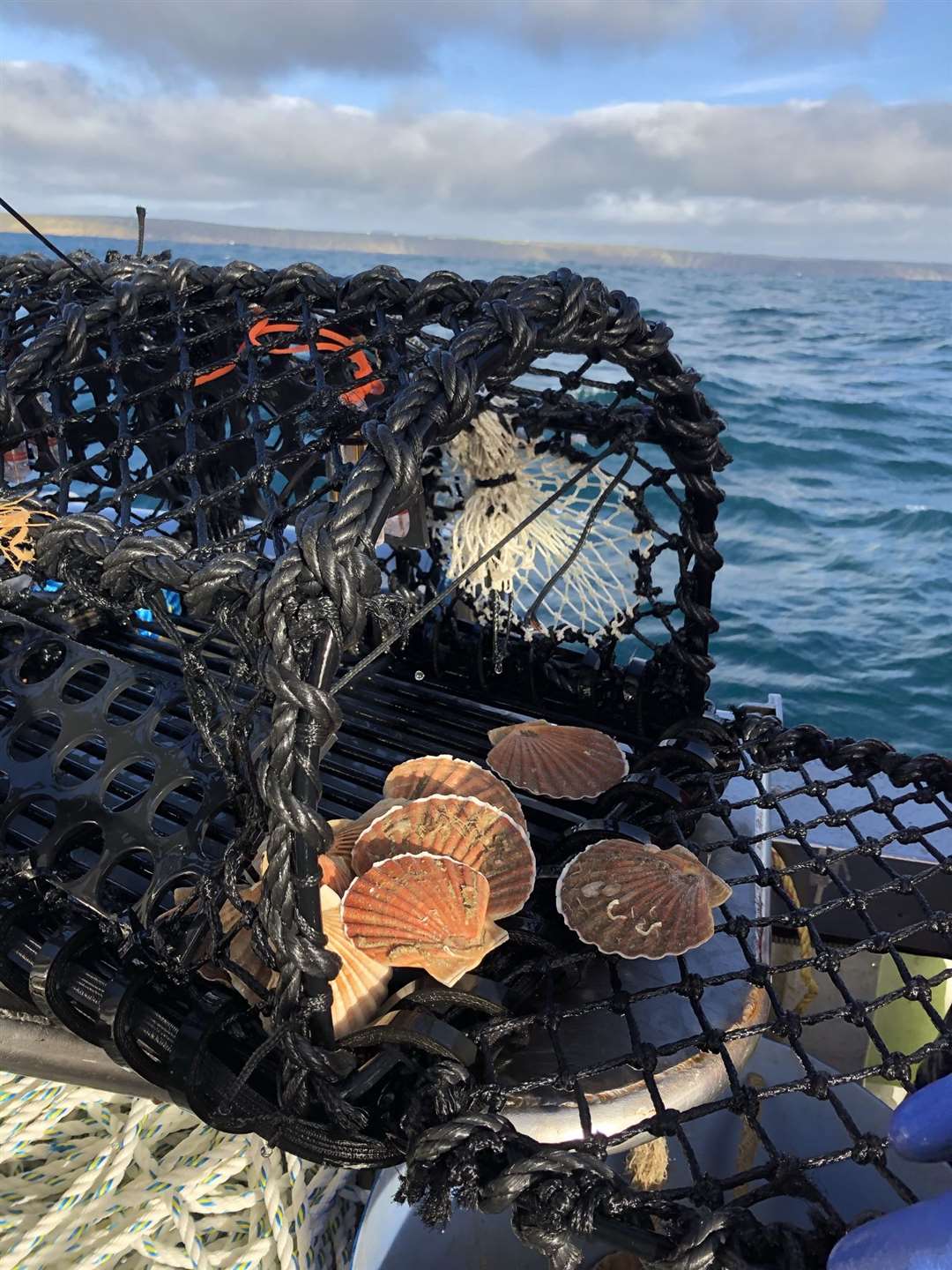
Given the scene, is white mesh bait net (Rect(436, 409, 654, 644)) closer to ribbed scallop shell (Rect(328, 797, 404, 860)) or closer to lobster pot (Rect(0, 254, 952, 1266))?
lobster pot (Rect(0, 254, 952, 1266))

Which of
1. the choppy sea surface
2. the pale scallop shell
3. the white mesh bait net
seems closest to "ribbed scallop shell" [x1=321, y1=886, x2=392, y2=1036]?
the pale scallop shell

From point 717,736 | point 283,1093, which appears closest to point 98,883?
point 283,1093

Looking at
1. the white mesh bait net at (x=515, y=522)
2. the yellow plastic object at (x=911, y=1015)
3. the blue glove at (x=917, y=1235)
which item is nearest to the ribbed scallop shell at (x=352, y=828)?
the white mesh bait net at (x=515, y=522)

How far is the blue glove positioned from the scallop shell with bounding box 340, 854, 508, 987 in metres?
0.50

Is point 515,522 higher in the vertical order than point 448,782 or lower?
higher

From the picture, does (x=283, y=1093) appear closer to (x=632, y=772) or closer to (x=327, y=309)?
(x=632, y=772)

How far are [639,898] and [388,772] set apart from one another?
583 mm

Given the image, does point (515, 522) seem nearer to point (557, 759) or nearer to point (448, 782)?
point (557, 759)

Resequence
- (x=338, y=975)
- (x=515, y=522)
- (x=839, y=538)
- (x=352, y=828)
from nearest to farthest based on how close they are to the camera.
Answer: (x=338, y=975) → (x=352, y=828) → (x=515, y=522) → (x=839, y=538)

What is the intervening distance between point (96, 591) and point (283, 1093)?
2.02ft

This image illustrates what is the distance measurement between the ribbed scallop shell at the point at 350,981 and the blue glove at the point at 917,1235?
567 mm

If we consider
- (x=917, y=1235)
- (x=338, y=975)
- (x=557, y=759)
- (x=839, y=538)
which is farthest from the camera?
(x=839, y=538)

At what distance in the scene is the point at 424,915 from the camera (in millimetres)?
1158

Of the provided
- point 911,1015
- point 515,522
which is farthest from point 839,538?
point 515,522
